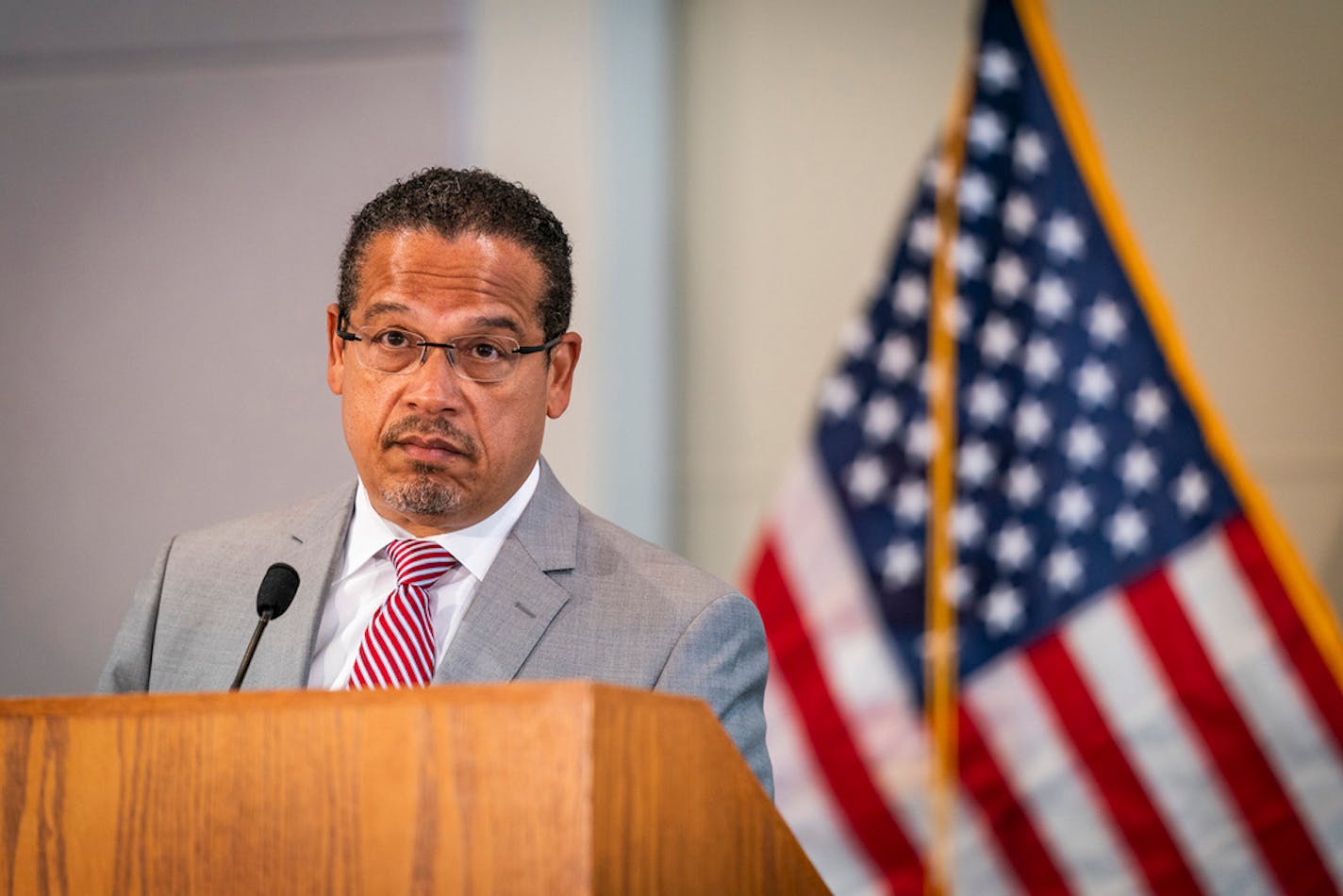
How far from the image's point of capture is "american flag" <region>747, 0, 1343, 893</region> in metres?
3.49

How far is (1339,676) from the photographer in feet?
11.0

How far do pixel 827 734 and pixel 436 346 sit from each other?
6.31ft

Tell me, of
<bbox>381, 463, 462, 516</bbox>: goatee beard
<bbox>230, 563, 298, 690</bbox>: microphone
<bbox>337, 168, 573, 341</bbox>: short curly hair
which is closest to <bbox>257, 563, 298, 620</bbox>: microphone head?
<bbox>230, 563, 298, 690</bbox>: microphone

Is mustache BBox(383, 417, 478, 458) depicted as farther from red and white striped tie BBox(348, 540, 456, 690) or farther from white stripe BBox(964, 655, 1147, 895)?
white stripe BBox(964, 655, 1147, 895)

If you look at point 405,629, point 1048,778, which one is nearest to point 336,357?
Answer: point 405,629

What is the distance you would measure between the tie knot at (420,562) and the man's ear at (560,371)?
11.6 inches

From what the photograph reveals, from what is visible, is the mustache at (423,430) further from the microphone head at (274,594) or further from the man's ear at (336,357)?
the microphone head at (274,594)

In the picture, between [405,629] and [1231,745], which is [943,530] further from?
[405,629]

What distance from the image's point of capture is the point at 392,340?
7.15 feet

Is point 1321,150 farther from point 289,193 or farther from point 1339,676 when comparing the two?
point 289,193

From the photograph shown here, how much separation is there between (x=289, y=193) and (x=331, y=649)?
8.37 ft

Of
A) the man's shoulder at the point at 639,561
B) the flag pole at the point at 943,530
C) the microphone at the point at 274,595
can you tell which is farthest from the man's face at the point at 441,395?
the flag pole at the point at 943,530

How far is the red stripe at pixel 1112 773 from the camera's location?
3.58 metres

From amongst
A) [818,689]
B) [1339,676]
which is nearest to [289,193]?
[818,689]
